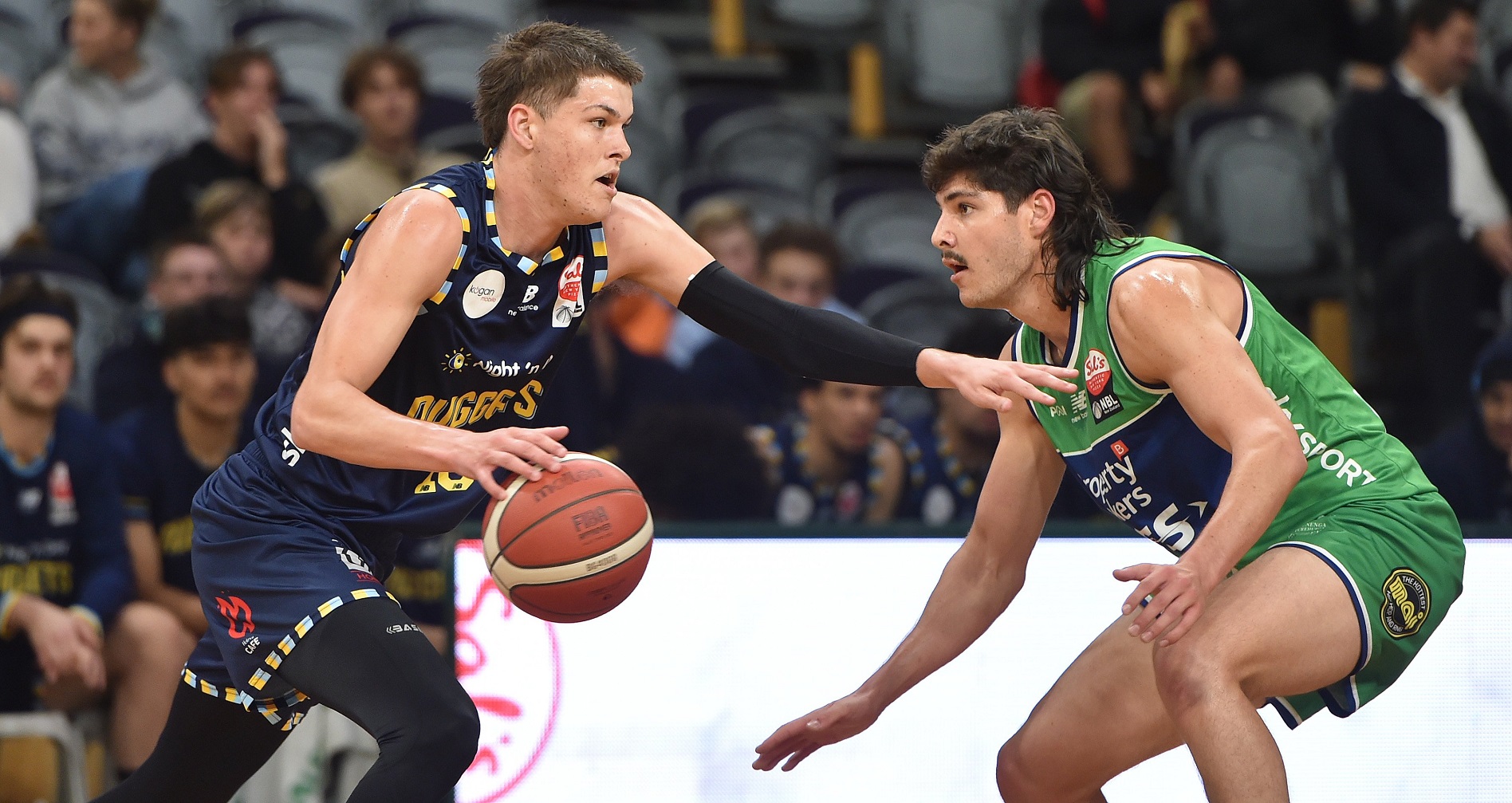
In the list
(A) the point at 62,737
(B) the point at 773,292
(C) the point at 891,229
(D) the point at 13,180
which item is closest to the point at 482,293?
(A) the point at 62,737

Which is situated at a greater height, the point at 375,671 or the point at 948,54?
the point at 948,54

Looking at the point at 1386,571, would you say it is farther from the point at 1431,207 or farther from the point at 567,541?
the point at 1431,207

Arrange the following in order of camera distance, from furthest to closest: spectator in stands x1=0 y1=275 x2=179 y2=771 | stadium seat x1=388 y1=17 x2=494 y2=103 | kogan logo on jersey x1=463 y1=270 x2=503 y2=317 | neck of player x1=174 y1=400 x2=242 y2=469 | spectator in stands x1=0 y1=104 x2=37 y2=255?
stadium seat x1=388 y1=17 x2=494 y2=103 → spectator in stands x1=0 y1=104 x2=37 y2=255 → neck of player x1=174 y1=400 x2=242 y2=469 → spectator in stands x1=0 y1=275 x2=179 y2=771 → kogan logo on jersey x1=463 y1=270 x2=503 y2=317

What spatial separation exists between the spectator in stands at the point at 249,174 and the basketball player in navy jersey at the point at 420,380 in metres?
3.76

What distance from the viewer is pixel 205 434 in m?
6.15

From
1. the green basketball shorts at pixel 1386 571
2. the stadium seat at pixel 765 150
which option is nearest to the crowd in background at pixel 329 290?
the stadium seat at pixel 765 150

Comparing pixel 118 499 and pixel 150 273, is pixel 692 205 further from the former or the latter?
pixel 118 499

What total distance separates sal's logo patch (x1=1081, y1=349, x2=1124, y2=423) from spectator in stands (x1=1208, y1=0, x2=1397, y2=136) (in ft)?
21.1

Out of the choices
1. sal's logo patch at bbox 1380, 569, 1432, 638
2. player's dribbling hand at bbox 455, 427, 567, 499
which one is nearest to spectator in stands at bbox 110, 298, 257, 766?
player's dribbling hand at bbox 455, 427, 567, 499

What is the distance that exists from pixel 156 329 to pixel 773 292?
103 inches

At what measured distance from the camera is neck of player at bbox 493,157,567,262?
370 cm

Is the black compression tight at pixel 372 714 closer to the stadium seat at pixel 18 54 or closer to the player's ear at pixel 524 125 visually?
the player's ear at pixel 524 125

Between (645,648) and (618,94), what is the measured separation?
2204 mm

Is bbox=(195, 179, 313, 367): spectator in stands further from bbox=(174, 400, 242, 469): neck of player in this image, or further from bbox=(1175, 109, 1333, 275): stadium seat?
bbox=(1175, 109, 1333, 275): stadium seat
